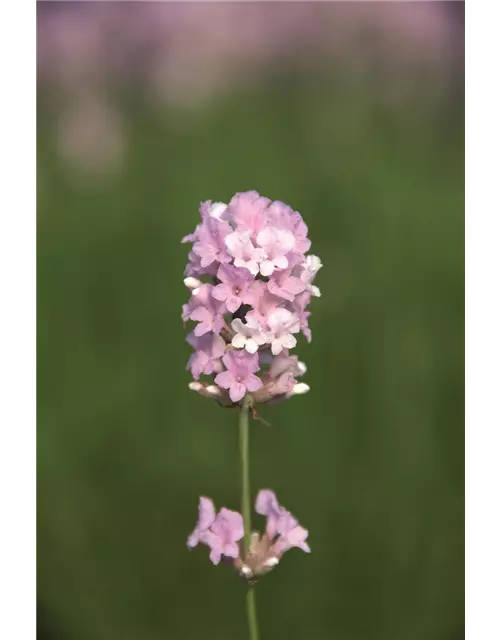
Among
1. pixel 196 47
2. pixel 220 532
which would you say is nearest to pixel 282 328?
pixel 220 532

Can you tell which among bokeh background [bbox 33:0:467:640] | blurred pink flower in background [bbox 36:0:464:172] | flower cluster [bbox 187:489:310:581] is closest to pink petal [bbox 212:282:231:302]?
flower cluster [bbox 187:489:310:581]

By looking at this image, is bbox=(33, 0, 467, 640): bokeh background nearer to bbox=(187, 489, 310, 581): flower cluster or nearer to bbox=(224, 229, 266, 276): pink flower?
bbox=(187, 489, 310, 581): flower cluster

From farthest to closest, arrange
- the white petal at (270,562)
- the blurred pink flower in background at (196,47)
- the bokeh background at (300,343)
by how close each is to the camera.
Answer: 1. the blurred pink flower in background at (196,47)
2. the bokeh background at (300,343)
3. the white petal at (270,562)

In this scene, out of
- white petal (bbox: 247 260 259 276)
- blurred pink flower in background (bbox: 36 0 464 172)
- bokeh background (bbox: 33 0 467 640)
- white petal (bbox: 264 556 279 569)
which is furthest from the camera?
blurred pink flower in background (bbox: 36 0 464 172)

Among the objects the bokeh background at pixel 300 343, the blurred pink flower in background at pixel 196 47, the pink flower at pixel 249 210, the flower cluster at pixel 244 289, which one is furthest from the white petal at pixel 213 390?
the blurred pink flower in background at pixel 196 47

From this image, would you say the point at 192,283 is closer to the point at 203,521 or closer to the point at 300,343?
the point at 203,521

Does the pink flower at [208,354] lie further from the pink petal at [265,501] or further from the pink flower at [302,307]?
the pink petal at [265,501]
